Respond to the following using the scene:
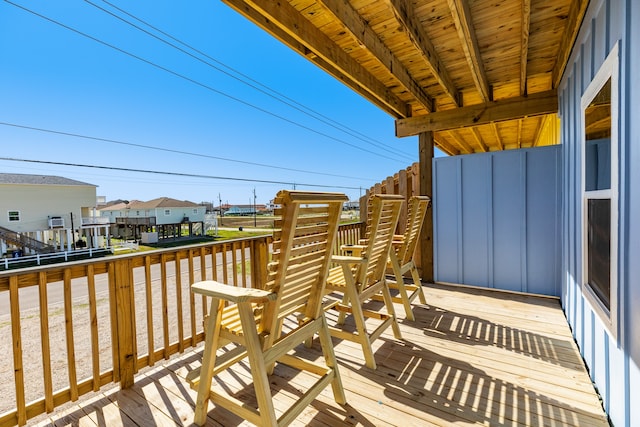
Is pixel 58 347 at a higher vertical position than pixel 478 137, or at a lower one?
lower

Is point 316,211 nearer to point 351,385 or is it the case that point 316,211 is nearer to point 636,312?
point 351,385

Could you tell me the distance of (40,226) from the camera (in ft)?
67.4

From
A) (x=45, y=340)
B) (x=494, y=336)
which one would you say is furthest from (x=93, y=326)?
(x=494, y=336)

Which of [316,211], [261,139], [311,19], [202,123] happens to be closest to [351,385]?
[316,211]

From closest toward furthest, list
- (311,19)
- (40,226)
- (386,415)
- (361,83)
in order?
(386,415) < (311,19) < (361,83) < (40,226)

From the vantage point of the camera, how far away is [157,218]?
96.7 ft

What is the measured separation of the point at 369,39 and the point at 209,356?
8.80ft

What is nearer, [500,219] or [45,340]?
[45,340]

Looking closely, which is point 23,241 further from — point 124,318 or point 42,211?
point 124,318

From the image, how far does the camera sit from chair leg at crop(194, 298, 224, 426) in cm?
151

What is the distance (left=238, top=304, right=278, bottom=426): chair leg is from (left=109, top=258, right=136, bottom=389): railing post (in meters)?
1.08

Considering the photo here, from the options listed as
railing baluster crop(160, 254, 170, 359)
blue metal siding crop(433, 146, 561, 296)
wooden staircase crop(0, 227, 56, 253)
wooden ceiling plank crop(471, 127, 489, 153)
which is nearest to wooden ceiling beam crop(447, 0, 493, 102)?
blue metal siding crop(433, 146, 561, 296)

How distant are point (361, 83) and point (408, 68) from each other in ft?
2.10

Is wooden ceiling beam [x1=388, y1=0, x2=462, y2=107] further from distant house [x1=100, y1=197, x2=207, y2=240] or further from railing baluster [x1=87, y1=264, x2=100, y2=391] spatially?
distant house [x1=100, y1=197, x2=207, y2=240]
